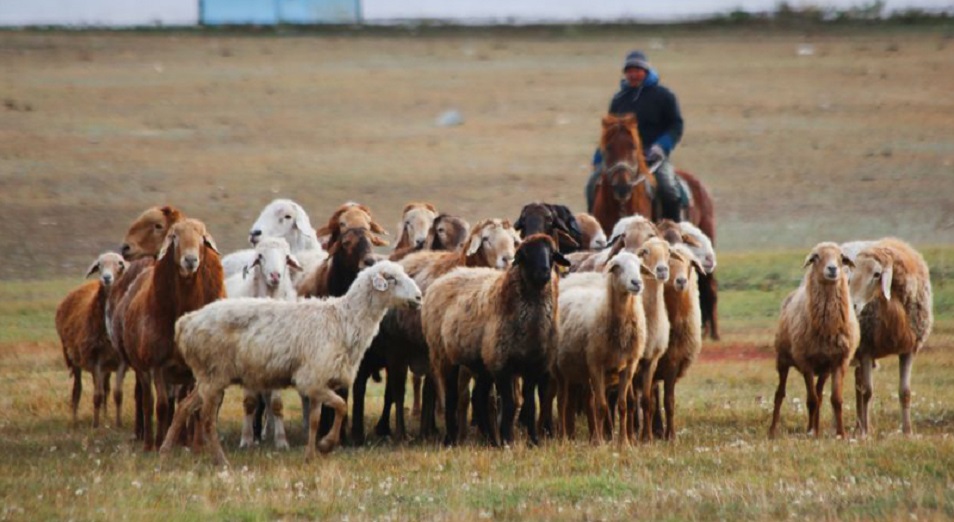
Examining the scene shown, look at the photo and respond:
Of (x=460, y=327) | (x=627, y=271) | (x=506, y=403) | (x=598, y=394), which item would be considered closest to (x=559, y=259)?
(x=627, y=271)

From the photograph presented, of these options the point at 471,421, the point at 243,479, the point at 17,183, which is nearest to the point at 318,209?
the point at 17,183

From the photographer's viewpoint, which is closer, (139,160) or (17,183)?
(17,183)

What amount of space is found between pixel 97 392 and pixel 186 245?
2832mm

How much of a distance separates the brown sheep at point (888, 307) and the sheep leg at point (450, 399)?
10.6 feet

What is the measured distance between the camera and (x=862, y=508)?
11180 millimetres

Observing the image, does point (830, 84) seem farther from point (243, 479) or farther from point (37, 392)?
point (243, 479)

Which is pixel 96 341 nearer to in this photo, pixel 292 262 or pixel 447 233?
pixel 292 262

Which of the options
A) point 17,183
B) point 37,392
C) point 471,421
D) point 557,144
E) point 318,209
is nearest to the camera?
point 471,421

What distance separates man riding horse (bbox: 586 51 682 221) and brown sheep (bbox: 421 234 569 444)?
221 inches

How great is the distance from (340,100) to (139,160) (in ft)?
34.5

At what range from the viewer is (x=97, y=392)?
55.1 feet

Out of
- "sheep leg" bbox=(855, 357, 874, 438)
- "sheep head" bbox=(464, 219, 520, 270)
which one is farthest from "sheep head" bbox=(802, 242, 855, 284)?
"sheep head" bbox=(464, 219, 520, 270)

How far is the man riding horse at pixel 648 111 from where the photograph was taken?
2056 cm

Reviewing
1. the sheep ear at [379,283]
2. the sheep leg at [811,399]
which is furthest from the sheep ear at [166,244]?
the sheep leg at [811,399]
